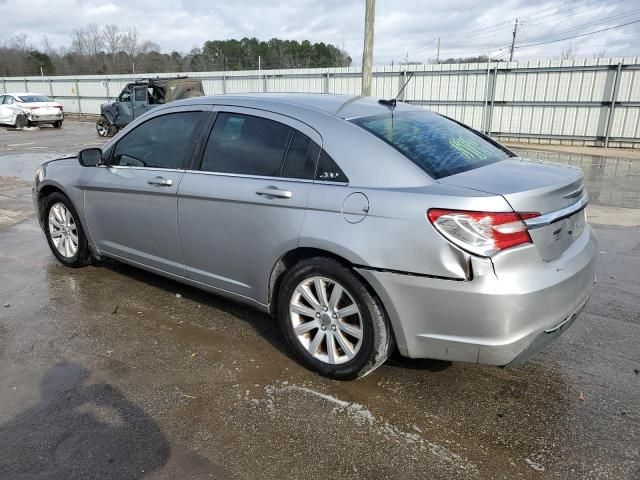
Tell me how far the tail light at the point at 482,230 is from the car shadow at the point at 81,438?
5.93 ft

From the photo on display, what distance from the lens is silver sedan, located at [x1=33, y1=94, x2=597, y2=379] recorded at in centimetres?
260

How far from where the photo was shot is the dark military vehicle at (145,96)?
1805 centimetres

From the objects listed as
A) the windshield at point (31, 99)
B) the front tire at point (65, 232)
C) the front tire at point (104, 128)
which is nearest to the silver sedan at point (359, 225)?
the front tire at point (65, 232)

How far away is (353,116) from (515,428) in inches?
81.7

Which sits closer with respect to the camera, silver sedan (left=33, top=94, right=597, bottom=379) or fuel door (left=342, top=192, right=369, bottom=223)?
silver sedan (left=33, top=94, right=597, bottom=379)

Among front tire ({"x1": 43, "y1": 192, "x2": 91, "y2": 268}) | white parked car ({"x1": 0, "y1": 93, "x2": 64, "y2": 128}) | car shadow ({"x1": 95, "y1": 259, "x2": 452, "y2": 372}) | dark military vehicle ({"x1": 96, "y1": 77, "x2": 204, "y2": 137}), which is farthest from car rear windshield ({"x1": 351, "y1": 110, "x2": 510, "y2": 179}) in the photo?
white parked car ({"x1": 0, "y1": 93, "x2": 64, "y2": 128})

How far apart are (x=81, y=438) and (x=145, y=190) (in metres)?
1.99

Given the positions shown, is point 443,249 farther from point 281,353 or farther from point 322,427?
point 281,353

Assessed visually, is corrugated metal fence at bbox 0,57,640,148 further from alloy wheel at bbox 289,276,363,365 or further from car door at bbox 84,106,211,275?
alloy wheel at bbox 289,276,363,365

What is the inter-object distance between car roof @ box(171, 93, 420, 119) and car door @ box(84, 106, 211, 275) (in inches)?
9.1

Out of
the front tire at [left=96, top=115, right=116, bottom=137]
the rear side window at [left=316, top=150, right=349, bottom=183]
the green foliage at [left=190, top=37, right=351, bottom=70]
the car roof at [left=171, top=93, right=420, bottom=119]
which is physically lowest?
the front tire at [left=96, top=115, right=116, bottom=137]

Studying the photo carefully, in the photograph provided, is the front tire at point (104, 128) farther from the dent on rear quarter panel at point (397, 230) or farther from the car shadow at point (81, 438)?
the dent on rear quarter panel at point (397, 230)

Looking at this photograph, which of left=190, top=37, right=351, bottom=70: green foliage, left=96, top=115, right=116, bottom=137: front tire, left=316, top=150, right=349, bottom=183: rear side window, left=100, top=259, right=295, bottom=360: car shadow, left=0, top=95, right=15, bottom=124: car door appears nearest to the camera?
left=316, top=150, right=349, bottom=183: rear side window

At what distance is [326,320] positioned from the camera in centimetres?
312
